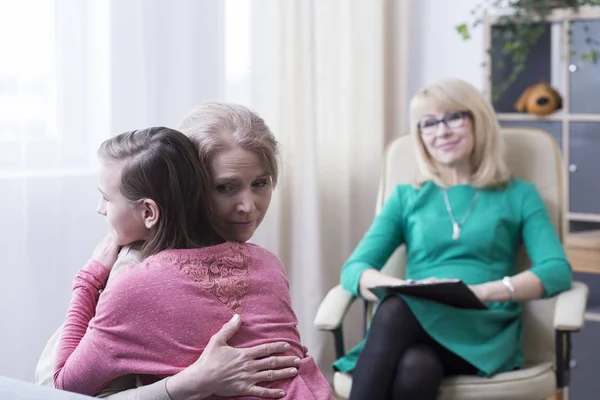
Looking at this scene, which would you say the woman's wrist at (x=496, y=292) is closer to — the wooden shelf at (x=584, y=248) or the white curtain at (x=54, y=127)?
the wooden shelf at (x=584, y=248)

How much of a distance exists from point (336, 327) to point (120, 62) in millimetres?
924

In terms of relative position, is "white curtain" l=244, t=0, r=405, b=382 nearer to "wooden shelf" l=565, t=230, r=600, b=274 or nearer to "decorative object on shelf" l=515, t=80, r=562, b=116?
"decorative object on shelf" l=515, t=80, r=562, b=116

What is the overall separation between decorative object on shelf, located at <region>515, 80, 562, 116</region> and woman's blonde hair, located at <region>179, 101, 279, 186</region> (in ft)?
6.48

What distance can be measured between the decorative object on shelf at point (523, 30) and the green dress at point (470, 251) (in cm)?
75

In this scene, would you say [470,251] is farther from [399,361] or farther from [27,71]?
[27,71]

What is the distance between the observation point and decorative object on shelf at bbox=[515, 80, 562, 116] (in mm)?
2947

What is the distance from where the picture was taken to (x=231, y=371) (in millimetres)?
1023

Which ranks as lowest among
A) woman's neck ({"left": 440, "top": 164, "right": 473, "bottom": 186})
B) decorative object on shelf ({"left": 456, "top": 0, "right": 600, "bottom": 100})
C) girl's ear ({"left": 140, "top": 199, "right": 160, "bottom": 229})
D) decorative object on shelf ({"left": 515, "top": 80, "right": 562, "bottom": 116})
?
woman's neck ({"left": 440, "top": 164, "right": 473, "bottom": 186})

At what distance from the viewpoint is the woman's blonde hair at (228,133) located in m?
1.15

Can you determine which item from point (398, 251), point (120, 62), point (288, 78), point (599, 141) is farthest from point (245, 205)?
point (599, 141)

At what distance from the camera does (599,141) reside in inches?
113

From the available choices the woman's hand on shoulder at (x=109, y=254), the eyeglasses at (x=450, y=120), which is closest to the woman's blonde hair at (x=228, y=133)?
the woman's hand on shoulder at (x=109, y=254)

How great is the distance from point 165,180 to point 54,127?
1.15m

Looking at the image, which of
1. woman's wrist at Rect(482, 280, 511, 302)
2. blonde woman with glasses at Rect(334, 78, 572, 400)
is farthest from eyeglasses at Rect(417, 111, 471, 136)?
woman's wrist at Rect(482, 280, 511, 302)
